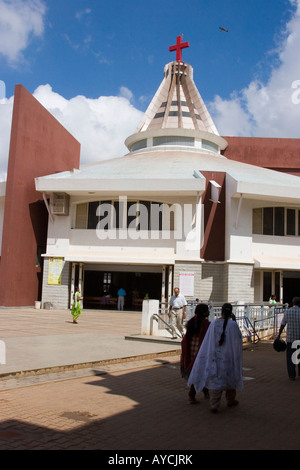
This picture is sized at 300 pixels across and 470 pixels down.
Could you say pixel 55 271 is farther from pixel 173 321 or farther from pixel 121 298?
pixel 173 321

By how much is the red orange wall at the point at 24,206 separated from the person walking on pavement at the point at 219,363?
709 inches

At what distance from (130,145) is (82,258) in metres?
14.4

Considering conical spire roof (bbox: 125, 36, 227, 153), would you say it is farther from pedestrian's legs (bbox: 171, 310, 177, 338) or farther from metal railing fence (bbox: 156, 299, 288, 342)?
pedestrian's legs (bbox: 171, 310, 177, 338)

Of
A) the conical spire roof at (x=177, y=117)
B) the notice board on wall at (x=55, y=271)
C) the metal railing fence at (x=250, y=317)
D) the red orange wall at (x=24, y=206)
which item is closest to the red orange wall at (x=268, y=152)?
the conical spire roof at (x=177, y=117)

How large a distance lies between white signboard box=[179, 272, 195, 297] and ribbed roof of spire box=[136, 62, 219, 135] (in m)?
14.4

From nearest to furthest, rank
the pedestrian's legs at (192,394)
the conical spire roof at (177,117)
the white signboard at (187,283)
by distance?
the pedestrian's legs at (192,394) → the white signboard at (187,283) → the conical spire roof at (177,117)

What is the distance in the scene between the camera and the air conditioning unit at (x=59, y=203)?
23922mm

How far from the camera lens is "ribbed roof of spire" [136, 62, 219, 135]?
34969 millimetres

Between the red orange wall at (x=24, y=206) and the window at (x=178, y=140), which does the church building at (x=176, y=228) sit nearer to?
the red orange wall at (x=24, y=206)

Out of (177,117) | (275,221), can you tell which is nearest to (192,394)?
(275,221)

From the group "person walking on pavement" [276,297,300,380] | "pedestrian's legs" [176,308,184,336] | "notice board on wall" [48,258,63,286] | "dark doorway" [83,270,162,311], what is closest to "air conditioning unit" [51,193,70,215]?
"notice board on wall" [48,258,63,286]
